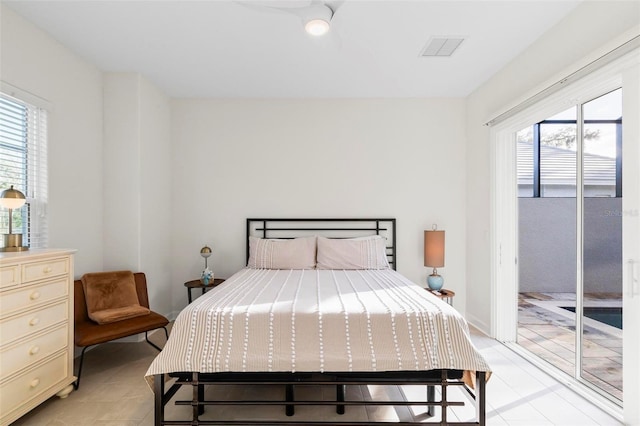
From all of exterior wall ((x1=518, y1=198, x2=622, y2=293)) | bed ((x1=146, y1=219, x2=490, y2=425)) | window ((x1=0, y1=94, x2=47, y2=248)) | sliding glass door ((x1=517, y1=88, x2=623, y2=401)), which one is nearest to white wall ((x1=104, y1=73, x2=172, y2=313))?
window ((x1=0, y1=94, x2=47, y2=248))

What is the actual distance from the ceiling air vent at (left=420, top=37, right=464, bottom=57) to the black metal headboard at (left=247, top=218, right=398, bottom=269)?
1912 millimetres

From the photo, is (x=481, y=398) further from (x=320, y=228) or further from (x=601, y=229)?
(x=320, y=228)

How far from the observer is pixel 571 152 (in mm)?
4223

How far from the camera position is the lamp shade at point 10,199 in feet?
7.17

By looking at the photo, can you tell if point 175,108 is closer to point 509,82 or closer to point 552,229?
point 509,82

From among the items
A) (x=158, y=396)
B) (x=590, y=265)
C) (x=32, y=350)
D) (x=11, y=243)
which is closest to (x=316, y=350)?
(x=158, y=396)

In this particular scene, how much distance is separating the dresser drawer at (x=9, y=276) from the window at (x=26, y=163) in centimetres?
74

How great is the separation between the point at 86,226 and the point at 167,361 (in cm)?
205

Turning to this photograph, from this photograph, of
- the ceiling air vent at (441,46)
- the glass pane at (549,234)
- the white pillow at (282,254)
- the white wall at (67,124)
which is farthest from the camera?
the glass pane at (549,234)

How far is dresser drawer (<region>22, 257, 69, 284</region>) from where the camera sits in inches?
79.1

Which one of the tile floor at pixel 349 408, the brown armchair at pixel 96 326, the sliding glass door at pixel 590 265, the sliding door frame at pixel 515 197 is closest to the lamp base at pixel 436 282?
the sliding door frame at pixel 515 197

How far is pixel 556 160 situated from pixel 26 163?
6.15m

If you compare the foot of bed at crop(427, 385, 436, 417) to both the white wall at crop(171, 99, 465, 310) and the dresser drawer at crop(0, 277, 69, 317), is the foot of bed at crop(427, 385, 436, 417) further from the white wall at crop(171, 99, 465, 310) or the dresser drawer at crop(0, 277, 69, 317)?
the dresser drawer at crop(0, 277, 69, 317)

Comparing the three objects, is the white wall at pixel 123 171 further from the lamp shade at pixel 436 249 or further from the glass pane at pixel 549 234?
the glass pane at pixel 549 234
